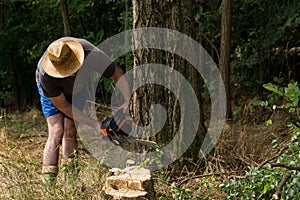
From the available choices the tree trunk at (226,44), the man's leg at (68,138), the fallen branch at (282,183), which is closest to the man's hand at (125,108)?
the man's leg at (68,138)

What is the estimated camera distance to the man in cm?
343

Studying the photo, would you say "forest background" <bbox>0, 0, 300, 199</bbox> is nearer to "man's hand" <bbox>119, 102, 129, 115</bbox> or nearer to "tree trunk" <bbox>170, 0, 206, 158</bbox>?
"tree trunk" <bbox>170, 0, 206, 158</bbox>

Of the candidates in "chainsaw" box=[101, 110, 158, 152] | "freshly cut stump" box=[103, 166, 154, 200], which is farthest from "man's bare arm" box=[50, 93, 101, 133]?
"freshly cut stump" box=[103, 166, 154, 200]

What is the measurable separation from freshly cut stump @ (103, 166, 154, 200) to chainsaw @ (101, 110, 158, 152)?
1.15ft

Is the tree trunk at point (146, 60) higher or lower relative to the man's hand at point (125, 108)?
higher

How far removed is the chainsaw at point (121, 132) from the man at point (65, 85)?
156 mm

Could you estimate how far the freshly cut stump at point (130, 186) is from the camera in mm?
2852

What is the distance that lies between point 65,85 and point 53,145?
1.75ft

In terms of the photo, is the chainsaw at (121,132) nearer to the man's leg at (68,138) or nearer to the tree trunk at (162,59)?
the tree trunk at (162,59)

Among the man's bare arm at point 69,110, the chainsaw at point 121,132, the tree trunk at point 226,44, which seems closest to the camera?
the chainsaw at point 121,132

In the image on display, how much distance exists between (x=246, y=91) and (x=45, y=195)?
5160 mm

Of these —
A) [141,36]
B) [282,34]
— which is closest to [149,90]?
[141,36]

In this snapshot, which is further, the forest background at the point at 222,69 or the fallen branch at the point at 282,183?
the forest background at the point at 222,69

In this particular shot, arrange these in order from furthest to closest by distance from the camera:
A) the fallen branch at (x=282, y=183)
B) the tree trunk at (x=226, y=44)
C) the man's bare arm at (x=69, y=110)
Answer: the tree trunk at (x=226, y=44)
the man's bare arm at (x=69, y=110)
the fallen branch at (x=282, y=183)
